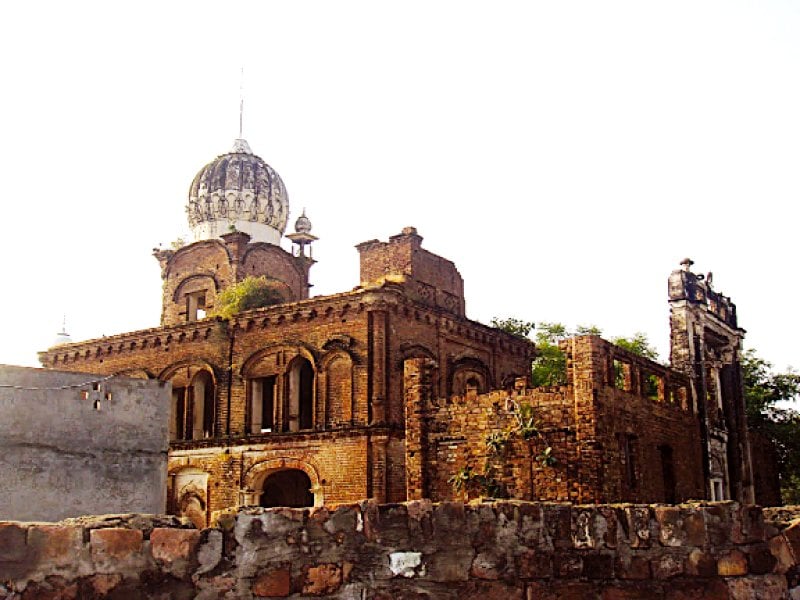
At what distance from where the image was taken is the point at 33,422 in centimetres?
1462

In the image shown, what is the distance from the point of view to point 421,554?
17.4 feet

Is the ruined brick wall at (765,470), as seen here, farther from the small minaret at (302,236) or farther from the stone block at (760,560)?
the stone block at (760,560)

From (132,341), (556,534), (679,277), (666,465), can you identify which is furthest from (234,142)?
(556,534)

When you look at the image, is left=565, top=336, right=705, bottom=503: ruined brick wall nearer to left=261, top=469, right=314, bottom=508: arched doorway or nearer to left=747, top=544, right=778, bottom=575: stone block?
left=261, top=469, right=314, bottom=508: arched doorway

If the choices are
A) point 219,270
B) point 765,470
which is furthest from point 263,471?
point 765,470

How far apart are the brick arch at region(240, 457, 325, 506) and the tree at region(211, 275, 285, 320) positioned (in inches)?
168

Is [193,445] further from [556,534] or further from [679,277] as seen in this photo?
[556,534]

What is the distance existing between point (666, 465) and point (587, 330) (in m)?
13.0

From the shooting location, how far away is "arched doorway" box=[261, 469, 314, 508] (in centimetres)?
2425

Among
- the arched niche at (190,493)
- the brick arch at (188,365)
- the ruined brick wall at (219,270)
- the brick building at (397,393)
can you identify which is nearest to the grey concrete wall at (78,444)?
the brick building at (397,393)

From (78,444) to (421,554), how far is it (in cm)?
1120

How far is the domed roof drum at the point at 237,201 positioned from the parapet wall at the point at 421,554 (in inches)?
1005

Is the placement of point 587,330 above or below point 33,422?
above

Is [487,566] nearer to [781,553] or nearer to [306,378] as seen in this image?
[781,553]
